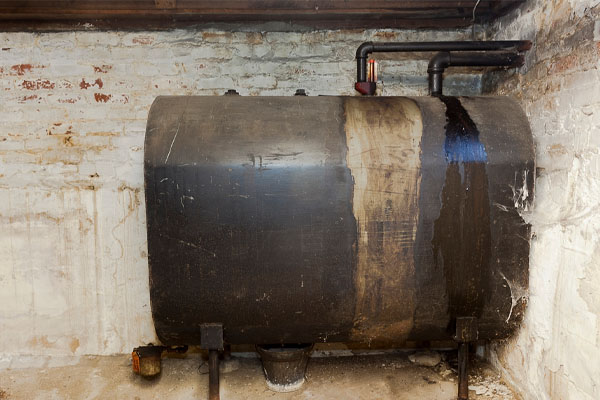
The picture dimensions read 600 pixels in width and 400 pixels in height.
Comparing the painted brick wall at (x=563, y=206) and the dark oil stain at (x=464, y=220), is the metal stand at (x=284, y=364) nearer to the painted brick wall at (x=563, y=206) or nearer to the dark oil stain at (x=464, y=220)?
the dark oil stain at (x=464, y=220)

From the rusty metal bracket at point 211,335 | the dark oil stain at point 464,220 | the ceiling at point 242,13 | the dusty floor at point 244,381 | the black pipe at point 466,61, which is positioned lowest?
the dusty floor at point 244,381

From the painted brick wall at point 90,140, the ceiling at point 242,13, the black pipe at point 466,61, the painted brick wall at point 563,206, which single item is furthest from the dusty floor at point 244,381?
the ceiling at point 242,13

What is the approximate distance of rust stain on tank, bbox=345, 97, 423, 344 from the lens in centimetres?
156

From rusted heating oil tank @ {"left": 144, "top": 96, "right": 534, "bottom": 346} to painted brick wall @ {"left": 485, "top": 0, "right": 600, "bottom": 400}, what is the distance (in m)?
0.10

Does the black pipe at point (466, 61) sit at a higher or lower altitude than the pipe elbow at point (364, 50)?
lower

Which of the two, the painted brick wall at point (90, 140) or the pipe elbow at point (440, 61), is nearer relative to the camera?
the pipe elbow at point (440, 61)

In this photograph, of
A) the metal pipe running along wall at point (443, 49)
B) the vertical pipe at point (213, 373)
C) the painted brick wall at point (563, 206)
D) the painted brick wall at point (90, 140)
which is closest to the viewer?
the painted brick wall at point (563, 206)

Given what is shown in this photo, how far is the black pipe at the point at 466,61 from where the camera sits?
6.13ft

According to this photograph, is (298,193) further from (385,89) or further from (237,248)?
(385,89)

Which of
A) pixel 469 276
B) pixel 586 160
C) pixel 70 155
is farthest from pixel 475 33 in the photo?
pixel 70 155

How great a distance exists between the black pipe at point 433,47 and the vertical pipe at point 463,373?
127 cm

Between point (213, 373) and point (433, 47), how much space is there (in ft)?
5.66

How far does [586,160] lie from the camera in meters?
1.45

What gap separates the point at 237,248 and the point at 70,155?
120 centimetres
